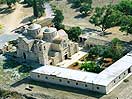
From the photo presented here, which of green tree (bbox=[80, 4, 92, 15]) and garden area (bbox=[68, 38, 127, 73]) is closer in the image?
garden area (bbox=[68, 38, 127, 73])

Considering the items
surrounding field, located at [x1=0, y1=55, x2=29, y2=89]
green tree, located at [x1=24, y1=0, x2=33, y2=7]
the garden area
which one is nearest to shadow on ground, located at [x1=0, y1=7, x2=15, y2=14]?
green tree, located at [x1=24, y1=0, x2=33, y2=7]

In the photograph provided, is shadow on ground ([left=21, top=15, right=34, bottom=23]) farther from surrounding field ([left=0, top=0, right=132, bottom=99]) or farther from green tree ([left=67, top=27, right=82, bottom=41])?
green tree ([left=67, top=27, right=82, bottom=41])

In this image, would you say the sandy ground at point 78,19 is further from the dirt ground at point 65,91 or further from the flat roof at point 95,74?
the dirt ground at point 65,91

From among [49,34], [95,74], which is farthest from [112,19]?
[95,74]

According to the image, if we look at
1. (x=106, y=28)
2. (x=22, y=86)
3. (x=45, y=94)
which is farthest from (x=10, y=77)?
(x=106, y=28)

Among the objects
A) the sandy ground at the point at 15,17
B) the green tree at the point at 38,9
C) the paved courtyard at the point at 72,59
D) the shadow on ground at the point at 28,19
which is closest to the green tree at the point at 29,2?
the sandy ground at the point at 15,17

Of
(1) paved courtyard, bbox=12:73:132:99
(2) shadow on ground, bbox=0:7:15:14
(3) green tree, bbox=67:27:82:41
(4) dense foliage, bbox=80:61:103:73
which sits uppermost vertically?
(3) green tree, bbox=67:27:82:41
